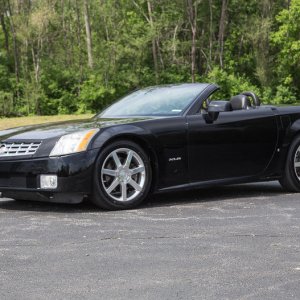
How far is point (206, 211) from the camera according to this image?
22.2 feet

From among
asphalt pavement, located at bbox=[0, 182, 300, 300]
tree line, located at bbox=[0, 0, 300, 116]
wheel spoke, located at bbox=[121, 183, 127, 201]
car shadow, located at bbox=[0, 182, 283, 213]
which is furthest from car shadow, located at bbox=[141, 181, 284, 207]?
tree line, located at bbox=[0, 0, 300, 116]

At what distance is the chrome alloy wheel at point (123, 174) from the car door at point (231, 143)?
0.62 meters

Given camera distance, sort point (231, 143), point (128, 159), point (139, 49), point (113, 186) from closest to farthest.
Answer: point (113, 186) < point (128, 159) < point (231, 143) < point (139, 49)

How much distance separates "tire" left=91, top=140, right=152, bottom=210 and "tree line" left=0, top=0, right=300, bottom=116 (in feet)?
117

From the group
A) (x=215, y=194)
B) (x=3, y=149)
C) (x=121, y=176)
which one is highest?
(x=3, y=149)

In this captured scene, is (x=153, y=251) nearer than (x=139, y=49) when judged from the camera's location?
Yes

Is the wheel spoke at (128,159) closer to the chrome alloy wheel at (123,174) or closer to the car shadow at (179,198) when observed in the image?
the chrome alloy wheel at (123,174)

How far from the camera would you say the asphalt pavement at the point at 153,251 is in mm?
3932

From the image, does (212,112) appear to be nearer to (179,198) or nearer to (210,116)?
(210,116)

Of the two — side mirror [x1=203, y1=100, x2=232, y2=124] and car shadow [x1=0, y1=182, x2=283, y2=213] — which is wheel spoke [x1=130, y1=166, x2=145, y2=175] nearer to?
car shadow [x1=0, y1=182, x2=283, y2=213]

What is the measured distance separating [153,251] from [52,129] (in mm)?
2649

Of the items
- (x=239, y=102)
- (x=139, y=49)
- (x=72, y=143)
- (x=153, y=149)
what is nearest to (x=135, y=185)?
(x=153, y=149)

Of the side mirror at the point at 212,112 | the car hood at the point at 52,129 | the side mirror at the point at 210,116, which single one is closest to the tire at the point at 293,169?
the side mirror at the point at 212,112

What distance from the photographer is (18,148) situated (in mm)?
6891
